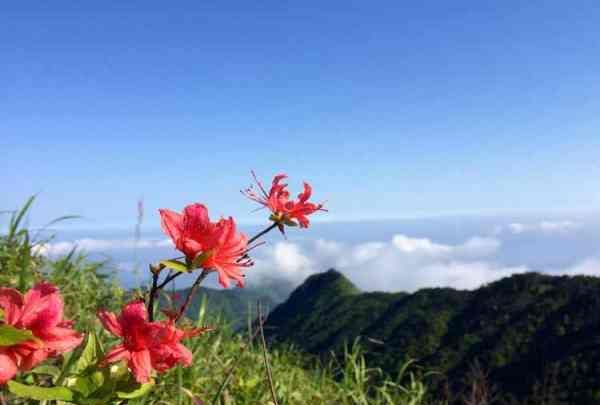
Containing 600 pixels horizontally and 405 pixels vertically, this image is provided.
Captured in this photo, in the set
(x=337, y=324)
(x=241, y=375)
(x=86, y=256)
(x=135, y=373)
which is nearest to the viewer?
(x=135, y=373)

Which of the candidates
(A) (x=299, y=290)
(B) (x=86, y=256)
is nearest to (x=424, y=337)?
(A) (x=299, y=290)

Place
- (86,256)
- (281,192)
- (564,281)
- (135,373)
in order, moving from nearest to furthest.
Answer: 1. (135,373)
2. (281,192)
3. (86,256)
4. (564,281)

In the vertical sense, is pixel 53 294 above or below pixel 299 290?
above

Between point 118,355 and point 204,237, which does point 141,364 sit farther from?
point 204,237

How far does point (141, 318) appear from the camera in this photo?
5.40 feet

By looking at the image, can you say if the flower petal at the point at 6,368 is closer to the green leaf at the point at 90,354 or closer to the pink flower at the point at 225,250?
the green leaf at the point at 90,354

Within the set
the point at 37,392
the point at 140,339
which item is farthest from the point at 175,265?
the point at 37,392

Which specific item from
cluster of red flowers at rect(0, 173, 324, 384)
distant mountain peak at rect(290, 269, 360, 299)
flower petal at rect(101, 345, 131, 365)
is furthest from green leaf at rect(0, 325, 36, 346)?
distant mountain peak at rect(290, 269, 360, 299)

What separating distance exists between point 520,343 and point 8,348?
3911 cm

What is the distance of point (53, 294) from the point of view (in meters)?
1.54

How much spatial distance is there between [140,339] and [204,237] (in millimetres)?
347

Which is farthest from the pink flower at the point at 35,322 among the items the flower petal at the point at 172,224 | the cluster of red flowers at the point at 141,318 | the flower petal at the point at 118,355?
the flower petal at the point at 172,224

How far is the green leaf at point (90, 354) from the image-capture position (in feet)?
5.84

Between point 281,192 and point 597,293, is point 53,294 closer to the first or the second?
point 281,192
